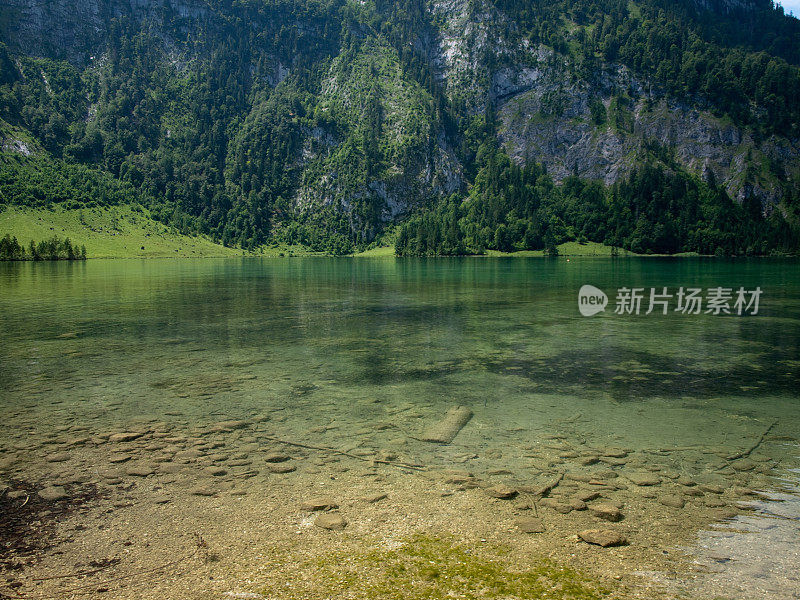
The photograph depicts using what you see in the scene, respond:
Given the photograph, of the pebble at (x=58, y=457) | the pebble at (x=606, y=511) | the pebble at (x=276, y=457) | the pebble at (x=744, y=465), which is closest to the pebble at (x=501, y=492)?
the pebble at (x=606, y=511)

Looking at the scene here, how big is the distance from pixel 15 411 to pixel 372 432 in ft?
33.3

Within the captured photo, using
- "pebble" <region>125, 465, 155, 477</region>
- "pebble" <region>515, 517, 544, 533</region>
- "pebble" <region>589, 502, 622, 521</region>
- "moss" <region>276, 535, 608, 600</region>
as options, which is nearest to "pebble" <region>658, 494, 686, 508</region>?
"pebble" <region>589, 502, 622, 521</region>

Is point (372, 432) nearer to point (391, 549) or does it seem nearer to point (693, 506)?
point (391, 549)

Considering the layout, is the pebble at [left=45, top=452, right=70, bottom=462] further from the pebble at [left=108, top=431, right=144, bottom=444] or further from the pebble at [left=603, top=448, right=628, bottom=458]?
the pebble at [left=603, top=448, right=628, bottom=458]

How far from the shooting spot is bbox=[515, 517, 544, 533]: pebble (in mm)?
8320

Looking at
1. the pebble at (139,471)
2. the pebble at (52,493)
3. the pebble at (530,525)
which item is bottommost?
the pebble at (139,471)

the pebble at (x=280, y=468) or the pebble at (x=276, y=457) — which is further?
the pebble at (x=276, y=457)

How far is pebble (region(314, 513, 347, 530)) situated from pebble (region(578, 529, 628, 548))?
12.1 ft

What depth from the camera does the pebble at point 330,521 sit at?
8.47m

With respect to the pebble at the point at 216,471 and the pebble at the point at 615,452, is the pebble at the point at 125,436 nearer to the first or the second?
the pebble at the point at 216,471

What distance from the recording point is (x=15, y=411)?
14.9 meters

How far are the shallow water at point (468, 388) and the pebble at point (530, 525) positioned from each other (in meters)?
1.62

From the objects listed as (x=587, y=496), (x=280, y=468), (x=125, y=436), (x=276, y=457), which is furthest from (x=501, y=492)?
(x=125, y=436)

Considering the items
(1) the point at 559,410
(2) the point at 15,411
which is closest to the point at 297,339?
(2) the point at 15,411
